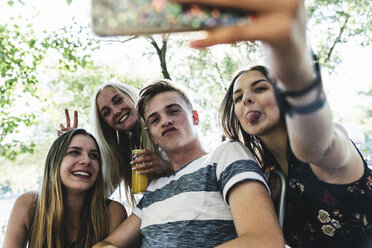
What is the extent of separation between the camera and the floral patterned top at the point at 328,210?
4.66ft

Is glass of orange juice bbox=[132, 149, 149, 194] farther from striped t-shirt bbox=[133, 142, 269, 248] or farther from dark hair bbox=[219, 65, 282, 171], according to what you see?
dark hair bbox=[219, 65, 282, 171]

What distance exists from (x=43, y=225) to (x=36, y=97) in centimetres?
576

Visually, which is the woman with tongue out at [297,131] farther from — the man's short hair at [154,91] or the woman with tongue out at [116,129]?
the woman with tongue out at [116,129]

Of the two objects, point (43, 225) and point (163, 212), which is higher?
point (163, 212)

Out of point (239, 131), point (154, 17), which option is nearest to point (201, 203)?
point (239, 131)

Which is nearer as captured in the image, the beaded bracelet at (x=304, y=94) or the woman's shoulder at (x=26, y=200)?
the beaded bracelet at (x=304, y=94)

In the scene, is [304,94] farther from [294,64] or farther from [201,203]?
[201,203]

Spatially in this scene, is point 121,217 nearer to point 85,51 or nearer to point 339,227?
point 339,227

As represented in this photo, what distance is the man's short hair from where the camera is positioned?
7.95ft

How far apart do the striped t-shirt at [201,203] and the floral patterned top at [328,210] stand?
188 mm

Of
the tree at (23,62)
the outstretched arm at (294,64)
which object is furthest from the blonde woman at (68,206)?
the tree at (23,62)

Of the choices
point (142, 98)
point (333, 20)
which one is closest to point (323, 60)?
point (333, 20)

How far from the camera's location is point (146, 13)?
23.3 inches

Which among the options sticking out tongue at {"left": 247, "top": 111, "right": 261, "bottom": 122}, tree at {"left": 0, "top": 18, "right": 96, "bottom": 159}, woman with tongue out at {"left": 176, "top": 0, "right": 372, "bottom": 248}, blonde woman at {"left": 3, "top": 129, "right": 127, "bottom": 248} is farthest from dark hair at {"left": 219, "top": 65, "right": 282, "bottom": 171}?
tree at {"left": 0, "top": 18, "right": 96, "bottom": 159}
